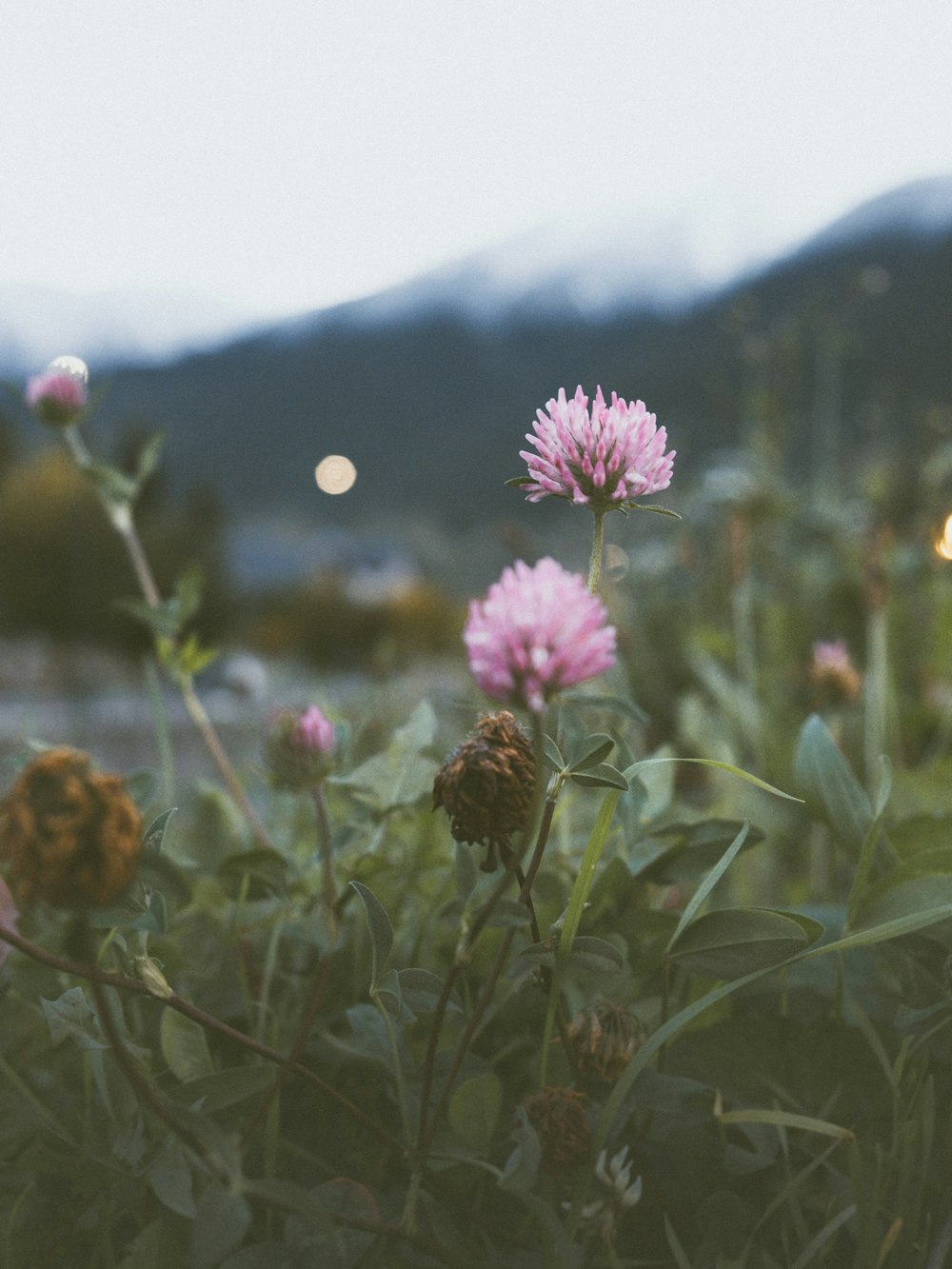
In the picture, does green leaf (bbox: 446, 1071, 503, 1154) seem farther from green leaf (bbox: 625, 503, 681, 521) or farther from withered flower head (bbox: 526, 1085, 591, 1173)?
green leaf (bbox: 625, 503, 681, 521)

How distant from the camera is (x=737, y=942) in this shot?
10.9 inches

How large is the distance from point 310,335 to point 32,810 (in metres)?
44.8

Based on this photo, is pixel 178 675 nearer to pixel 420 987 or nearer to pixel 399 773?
pixel 399 773

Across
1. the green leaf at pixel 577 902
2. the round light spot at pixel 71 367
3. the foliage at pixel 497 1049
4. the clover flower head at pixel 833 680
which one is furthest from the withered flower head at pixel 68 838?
the clover flower head at pixel 833 680

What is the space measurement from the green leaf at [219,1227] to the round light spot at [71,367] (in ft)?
1.35

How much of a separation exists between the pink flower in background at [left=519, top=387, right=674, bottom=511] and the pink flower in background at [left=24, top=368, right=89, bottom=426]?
375 millimetres

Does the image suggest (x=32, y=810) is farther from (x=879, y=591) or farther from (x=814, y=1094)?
(x=879, y=591)

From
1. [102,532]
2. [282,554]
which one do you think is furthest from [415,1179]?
[282,554]

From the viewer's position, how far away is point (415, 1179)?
25 centimetres

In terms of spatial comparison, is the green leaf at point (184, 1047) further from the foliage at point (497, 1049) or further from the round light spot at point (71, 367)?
the round light spot at point (71, 367)

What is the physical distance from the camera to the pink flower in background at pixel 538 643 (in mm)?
203

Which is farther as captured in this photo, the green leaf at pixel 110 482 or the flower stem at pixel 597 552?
the green leaf at pixel 110 482

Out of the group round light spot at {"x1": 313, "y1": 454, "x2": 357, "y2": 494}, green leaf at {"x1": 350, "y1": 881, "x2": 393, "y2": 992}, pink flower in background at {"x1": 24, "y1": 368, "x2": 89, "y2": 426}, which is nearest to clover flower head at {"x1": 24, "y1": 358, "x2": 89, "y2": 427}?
pink flower in background at {"x1": 24, "y1": 368, "x2": 89, "y2": 426}

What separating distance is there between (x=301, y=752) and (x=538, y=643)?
0.15m
